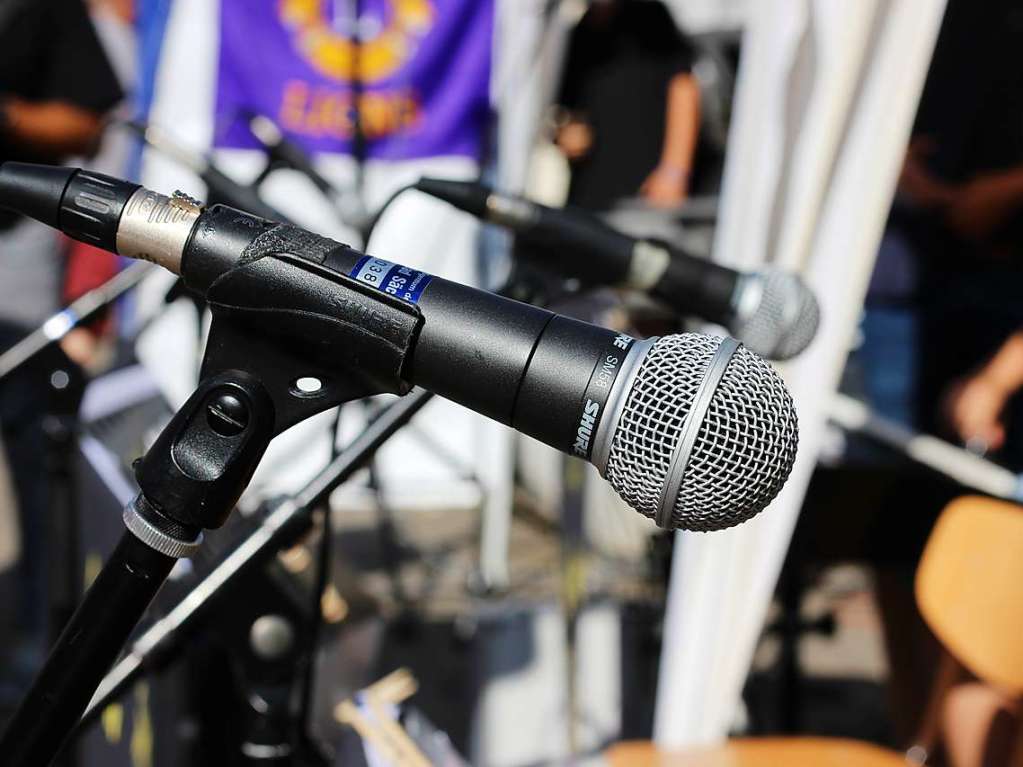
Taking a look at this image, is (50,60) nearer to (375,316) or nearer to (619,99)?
(619,99)

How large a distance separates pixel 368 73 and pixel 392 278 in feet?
7.95

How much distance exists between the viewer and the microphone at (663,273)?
2.89 feet

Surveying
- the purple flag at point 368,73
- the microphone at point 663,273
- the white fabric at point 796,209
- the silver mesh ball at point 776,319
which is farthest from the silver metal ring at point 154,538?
the purple flag at point 368,73

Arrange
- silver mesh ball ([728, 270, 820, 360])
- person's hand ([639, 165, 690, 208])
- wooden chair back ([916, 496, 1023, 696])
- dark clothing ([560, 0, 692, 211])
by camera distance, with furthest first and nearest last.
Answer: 1. dark clothing ([560, 0, 692, 211])
2. person's hand ([639, 165, 690, 208])
3. wooden chair back ([916, 496, 1023, 696])
4. silver mesh ball ([728, 270, 820, 360])

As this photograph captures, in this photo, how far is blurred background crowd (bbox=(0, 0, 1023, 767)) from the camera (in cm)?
124

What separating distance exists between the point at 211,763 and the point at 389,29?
2140 mm

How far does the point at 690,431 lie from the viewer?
1.72 feet

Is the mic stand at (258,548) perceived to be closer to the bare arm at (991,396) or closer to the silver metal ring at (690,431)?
the silver metal ring at (690,431)

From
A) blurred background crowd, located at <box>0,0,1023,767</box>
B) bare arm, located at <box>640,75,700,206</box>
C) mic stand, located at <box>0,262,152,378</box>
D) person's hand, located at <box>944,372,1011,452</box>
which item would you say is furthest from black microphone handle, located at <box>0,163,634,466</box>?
bare arm, located at <box>640,75,700,206</box>

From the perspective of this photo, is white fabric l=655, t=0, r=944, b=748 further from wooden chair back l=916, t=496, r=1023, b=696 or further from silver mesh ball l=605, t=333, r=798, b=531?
silver mesh ball l=605, t=333, r=798, b=531

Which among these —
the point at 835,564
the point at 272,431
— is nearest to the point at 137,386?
the point at 272,431

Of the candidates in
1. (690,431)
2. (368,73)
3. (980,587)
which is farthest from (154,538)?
(368,73)

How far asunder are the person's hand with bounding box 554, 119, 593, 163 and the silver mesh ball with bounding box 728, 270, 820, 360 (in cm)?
219

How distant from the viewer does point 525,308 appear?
1.88 ft
